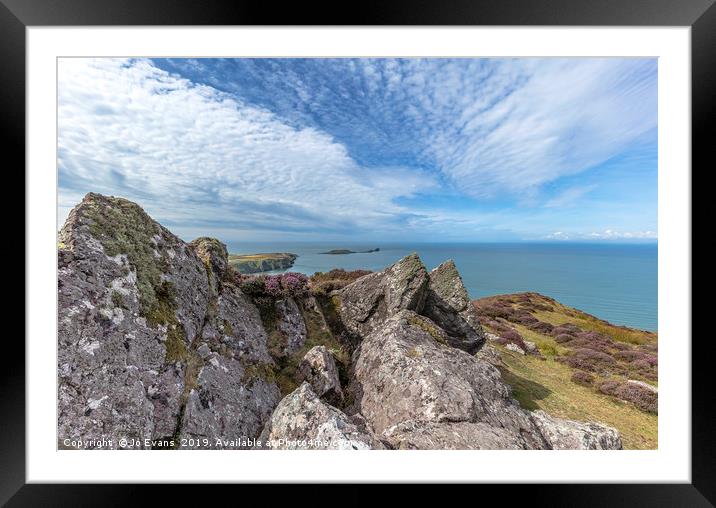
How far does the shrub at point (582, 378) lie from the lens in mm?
7328

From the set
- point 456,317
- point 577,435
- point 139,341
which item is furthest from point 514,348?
point 139,341

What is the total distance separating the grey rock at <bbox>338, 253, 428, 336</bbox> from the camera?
18.7ft

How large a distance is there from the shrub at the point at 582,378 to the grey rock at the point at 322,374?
8.22 meters

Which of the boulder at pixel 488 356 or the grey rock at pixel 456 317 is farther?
the boulder at pixel 488 356

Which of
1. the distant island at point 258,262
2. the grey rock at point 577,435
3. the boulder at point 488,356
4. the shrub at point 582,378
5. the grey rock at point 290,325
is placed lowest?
the shrub at point 582,378

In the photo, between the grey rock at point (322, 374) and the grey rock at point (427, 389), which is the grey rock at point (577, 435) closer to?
the grey rock at point (427, 389)

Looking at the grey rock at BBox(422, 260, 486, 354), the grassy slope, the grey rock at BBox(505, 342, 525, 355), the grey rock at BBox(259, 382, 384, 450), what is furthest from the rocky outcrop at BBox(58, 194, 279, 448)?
the grey rock at BBox(505, 342, 525, 355)

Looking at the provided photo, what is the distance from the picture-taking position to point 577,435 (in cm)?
366

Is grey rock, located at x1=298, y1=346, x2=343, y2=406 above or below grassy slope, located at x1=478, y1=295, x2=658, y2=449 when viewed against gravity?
above

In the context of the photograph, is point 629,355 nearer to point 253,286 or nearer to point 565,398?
point 565,398

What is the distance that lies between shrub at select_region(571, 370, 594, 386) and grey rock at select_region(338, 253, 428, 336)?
6076 millimetres

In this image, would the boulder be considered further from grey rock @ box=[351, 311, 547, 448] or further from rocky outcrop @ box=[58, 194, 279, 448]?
rocky outcrop @ box=[58, 194, 279, 448]

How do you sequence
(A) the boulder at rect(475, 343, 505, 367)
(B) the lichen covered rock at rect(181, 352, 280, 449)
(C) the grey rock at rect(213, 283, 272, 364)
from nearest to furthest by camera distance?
(B) the lichen covered rock at rect(181, 352, 280, 449)
(C) the grey rock at rect(213, 283, 272, 364)
(A) the boulder at rect(475, 343, 505, 367)
